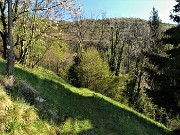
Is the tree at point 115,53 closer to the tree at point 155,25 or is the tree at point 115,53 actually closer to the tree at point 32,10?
the tree at point 155,25

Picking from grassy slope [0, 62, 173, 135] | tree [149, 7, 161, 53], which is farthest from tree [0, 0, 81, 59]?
tree [149, 7, 161, 53]

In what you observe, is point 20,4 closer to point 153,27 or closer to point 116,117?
point 116,117

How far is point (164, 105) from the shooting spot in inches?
909

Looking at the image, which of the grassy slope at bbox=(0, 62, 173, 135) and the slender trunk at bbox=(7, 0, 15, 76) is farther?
the grassy slope at bbox=(0, 62, 173, 135)

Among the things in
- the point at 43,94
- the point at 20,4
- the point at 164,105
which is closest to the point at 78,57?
the point at 20,4

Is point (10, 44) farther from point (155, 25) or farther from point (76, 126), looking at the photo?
point (155, 25)

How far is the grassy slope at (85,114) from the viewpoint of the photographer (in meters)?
15.7

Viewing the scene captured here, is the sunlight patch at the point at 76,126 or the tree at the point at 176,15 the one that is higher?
the tree at the point at 176,15

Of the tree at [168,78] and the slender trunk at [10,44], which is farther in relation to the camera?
the tree at [168,78]

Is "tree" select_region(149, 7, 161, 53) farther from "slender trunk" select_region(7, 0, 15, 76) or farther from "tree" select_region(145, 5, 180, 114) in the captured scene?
"slender trunk" select_region(7, 0, 15, 76)

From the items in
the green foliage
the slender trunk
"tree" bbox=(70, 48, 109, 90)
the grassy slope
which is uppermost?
the slender trunk

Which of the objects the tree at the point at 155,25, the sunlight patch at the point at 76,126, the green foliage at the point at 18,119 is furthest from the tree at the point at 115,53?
the green foliage at the point at 18,119

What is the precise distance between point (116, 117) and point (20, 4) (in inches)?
469

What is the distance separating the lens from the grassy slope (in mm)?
15708
